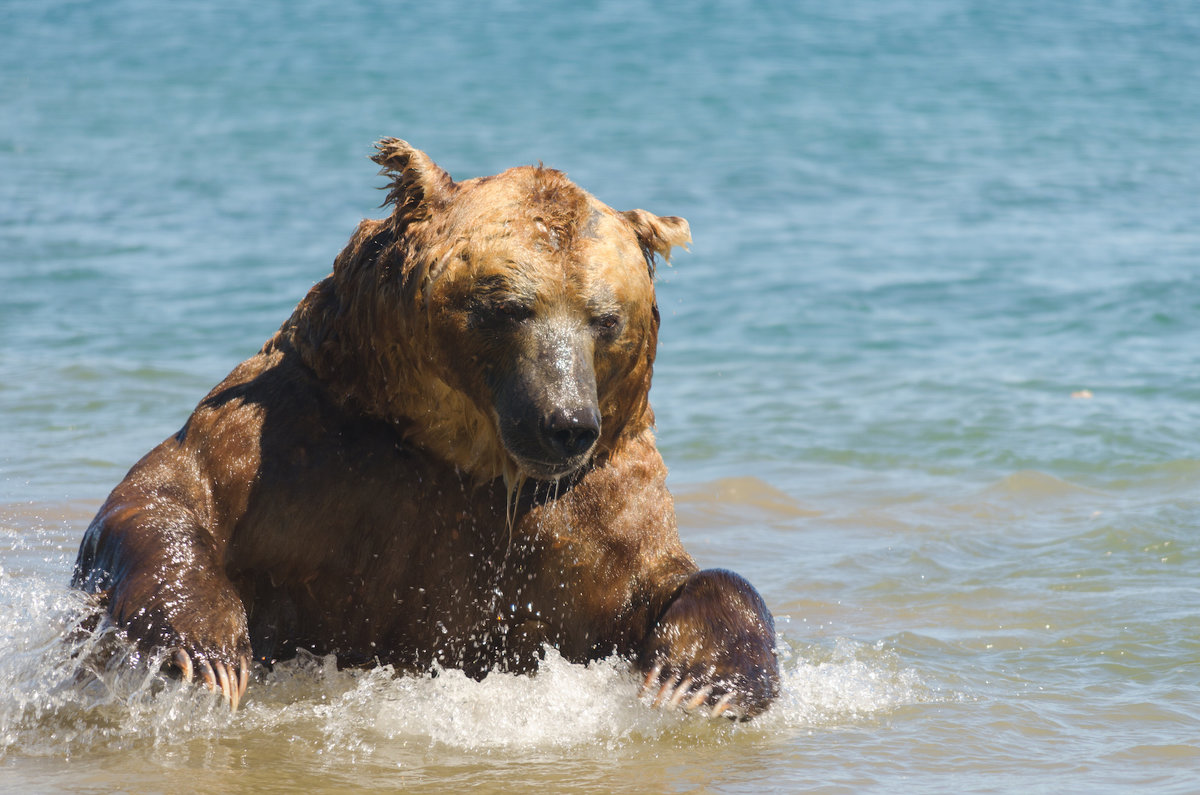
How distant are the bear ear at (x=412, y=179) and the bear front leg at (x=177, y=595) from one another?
0.91 m

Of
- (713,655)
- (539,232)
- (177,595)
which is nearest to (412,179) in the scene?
(539,232)

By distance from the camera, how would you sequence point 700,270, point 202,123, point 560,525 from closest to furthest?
1. point 560,525
2. point 700,270
3. point 202,123

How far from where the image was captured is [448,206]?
140 inches

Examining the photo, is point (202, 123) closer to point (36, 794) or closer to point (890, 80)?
point (890, 80)

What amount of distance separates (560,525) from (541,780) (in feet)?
2.13

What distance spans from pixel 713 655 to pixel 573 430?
754mm

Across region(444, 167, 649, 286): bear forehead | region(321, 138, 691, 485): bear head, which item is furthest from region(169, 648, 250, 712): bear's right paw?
region(444, 167, 649, 286): bear forehead

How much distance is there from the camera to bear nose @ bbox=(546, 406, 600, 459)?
3.17m

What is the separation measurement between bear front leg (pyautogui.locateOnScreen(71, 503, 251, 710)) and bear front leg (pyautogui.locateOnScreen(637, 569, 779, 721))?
974 mm

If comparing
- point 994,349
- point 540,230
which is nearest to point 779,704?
point 540,230

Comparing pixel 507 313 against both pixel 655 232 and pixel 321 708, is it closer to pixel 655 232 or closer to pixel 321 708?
pixel 655 232

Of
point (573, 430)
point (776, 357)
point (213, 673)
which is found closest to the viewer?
point (573, 430)

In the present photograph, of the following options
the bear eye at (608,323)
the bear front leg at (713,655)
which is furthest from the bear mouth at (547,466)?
the bear front leg at (713,655)

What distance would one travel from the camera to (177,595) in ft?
11.0
